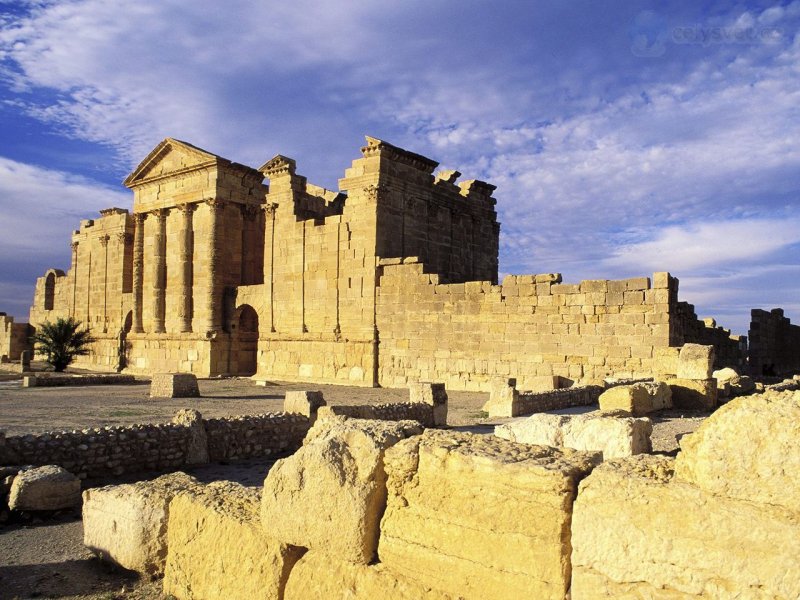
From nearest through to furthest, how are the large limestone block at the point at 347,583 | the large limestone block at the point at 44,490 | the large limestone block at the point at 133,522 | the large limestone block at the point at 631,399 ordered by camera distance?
1. the large limestone block at the point at 347,583
2. the large limestone block at the point at 133,522
3. the large limestone block at the point at 44,490
4. the large limestone block at the point at 631,399

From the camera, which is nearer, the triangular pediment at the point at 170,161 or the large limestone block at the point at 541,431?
the large limestone block at the point at 541,431

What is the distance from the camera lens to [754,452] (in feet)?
8.32

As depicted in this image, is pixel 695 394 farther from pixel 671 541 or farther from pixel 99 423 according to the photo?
pixel 99 423

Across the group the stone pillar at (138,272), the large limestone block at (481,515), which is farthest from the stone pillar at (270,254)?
the large limestone block at (481,515)

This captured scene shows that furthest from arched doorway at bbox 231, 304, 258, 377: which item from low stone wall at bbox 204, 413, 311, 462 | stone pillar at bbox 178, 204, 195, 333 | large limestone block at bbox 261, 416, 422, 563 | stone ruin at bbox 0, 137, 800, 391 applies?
large limestone block at bbox 261, 416, 422, 563

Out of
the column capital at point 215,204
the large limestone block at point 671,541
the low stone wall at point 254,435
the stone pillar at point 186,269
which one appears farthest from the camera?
the stone pillar at point 186,269

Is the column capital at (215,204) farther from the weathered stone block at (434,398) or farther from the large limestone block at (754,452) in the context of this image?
the large limestone block at (754,452)

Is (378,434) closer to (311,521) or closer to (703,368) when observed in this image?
(311,521)

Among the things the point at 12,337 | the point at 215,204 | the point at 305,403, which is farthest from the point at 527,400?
the point at 12,337

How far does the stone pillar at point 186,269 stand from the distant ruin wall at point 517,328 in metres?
9.66

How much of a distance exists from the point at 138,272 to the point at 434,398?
20.7 meters

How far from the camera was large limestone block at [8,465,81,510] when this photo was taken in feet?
20.1

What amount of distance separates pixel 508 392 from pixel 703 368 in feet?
12.1

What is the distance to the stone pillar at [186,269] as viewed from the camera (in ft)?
86.2
